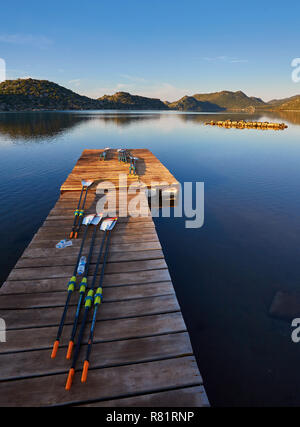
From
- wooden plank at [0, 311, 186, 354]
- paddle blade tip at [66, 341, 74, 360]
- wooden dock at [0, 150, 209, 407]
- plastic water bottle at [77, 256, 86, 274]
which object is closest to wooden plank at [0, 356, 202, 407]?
wooden dock at [0, 150, 209, 407]

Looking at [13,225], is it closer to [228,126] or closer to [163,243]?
[163,243]

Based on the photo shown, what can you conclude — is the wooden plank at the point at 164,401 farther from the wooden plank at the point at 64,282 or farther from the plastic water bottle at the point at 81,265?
the plastic water bottle at the point at 81,265

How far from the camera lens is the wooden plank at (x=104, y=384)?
317 cm

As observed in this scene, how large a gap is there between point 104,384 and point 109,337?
30.9 inches

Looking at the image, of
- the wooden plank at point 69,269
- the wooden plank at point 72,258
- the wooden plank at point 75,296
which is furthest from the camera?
the wooden plank at point 72,258

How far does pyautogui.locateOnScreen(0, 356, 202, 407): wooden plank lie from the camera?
10.4 feet

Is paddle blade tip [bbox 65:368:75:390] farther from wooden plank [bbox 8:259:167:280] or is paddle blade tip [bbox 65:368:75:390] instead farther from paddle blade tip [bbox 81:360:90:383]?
wooden plank [bbox 8:259:167:280]

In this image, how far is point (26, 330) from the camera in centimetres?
415

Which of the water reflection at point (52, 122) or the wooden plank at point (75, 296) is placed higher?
the water reflection at point (52, 122)

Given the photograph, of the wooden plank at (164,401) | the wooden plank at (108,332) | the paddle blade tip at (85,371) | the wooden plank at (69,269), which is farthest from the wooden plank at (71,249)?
the wooden plank at (164,401)

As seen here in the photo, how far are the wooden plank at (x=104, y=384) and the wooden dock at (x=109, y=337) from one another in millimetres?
12

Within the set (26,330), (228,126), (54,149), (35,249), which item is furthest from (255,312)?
(228,126)

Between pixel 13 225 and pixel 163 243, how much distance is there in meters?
7.69

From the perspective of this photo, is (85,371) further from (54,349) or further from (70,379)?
(54,349)
